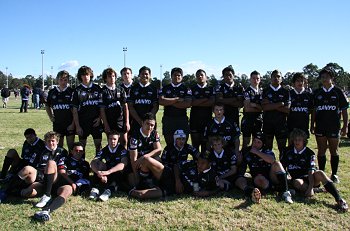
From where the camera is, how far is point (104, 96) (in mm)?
6516

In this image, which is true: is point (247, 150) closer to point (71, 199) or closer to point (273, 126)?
point (273, 126)

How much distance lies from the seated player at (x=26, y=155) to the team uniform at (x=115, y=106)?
4.37 feet

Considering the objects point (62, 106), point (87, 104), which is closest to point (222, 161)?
point (87, 104)

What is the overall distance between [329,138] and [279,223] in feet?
8.42

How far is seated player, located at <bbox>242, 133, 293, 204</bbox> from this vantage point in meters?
5.45

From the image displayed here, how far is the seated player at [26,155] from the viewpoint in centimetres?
606

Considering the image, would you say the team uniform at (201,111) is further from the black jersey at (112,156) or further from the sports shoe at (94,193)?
the sports shoe at (94,193)

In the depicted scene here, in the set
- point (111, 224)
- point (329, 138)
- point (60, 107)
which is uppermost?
point (60, 107)

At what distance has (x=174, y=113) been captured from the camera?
21.7 ft

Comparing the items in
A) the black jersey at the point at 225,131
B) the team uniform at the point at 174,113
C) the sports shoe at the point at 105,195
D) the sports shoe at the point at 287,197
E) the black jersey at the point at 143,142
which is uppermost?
the team uniform at the point at 174,113

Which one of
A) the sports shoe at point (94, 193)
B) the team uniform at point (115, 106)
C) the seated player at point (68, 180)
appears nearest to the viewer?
the seated player at point (68, 180)

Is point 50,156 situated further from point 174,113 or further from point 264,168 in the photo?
point 264,168

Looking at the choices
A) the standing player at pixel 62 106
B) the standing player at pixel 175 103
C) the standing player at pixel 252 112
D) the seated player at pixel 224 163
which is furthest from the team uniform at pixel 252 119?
the standing player at pixel 62 106

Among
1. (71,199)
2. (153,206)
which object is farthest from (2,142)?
(153,206)
